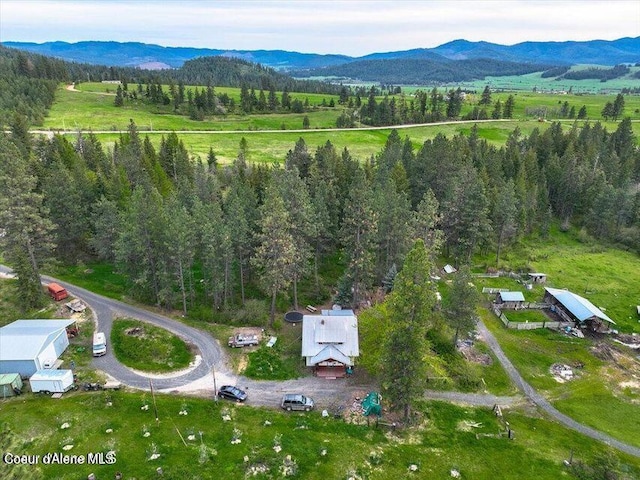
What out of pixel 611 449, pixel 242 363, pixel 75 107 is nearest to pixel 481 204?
pixel 611 449

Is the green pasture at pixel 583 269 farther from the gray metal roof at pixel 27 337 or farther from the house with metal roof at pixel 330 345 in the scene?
the gray metal roof at pixel 27 337

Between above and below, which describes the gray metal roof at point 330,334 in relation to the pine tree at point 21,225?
below

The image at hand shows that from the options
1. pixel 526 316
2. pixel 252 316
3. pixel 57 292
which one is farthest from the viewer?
pixel 526 316

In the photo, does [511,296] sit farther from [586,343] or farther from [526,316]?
[586,343]

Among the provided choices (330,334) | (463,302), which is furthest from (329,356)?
(463,302)

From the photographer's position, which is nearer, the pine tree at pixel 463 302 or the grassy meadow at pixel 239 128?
the pine tree at pixel 463 302

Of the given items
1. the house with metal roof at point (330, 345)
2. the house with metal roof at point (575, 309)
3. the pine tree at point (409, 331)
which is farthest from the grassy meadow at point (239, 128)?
the pine tree at point (409, 331)

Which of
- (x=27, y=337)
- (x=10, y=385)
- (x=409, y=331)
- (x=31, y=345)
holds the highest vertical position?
(x=409, y=331)
